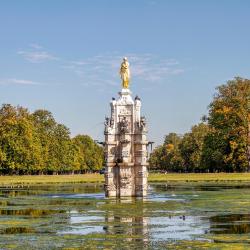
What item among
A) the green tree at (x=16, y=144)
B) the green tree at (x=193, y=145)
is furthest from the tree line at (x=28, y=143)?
the green tree at (x=193, y=145)

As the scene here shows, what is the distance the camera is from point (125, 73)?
6000 cm

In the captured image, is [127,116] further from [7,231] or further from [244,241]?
[244,241]

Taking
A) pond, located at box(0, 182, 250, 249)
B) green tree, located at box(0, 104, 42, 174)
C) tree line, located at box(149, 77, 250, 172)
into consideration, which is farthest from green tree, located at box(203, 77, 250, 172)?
pond, located at box(0, 182, 250, 249)

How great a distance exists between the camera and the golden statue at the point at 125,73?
196ft

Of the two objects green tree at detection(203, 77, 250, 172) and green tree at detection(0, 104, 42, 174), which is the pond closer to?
green tree at detection(203, 77, 250, 172)

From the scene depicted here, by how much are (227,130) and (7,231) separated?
3834 inches

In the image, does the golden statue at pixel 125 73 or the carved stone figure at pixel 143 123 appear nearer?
the carved stone figure at pixel 143 123

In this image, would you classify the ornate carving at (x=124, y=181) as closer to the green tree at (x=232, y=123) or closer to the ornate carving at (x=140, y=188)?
the ornate carving at (x=140, y=188)

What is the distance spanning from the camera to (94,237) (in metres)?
27.7

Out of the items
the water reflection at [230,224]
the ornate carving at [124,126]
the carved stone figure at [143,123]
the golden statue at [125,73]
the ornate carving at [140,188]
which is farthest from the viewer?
the golden statue at [125,73]

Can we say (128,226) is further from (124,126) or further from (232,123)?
(232,123)

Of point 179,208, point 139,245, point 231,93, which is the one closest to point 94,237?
point 139,245

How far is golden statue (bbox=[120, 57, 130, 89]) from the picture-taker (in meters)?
59.7

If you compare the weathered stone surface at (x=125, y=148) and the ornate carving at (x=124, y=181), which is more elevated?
the weathered stone surface at (x=125, y=148)
